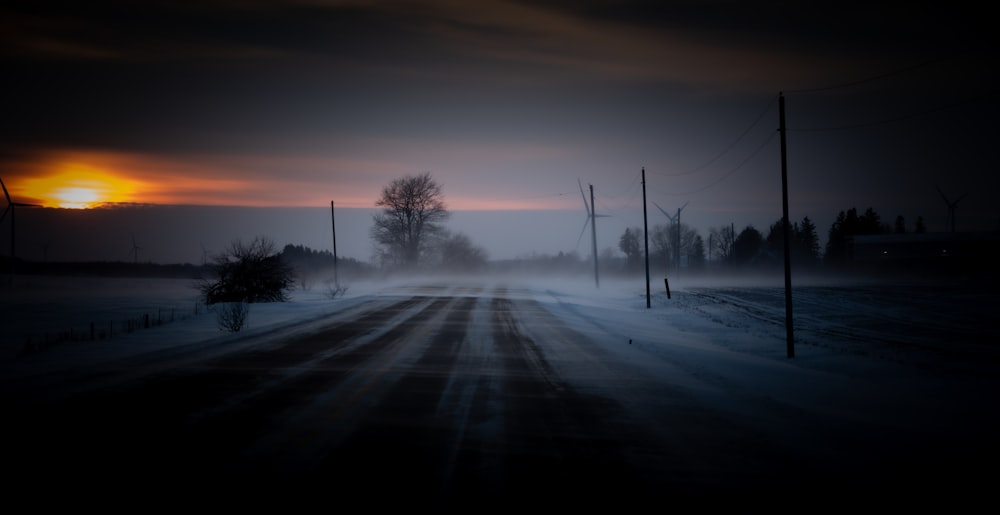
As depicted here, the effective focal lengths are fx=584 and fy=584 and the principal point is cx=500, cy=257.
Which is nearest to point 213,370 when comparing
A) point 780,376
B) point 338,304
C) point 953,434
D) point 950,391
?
point 780,376

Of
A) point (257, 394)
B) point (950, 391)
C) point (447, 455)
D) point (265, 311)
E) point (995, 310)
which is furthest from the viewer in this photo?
point (995, 310)

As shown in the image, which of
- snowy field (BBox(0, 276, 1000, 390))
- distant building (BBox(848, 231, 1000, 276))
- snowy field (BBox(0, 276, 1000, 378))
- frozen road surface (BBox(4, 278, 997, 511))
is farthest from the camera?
distant building (BBox(848, 231, 1000, 276))

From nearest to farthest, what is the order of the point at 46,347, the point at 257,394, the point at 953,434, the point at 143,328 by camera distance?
the point at 953,434 → the point at 257,394 → the point at 46,347 → the point at 143,328

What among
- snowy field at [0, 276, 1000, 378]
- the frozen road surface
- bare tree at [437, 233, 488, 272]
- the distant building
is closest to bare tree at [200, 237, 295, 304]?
snowy field at [0, 276, 1000, 378]

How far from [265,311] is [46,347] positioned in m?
11.5

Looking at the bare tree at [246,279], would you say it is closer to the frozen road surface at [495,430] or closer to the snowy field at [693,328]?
the snowy field at [693,328]

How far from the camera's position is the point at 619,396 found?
10281 millimetres

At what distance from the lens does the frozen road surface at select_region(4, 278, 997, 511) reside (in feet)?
19.1

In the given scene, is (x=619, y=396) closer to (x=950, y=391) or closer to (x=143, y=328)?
(x=950, y=391)

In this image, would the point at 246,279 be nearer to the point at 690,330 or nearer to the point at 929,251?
the point at 690,330

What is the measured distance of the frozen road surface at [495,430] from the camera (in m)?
5.82

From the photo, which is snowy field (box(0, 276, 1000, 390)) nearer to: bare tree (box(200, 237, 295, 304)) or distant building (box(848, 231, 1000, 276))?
bare tree (box(200, 237, 295, 304))

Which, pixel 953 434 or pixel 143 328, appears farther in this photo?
pixel 143 328

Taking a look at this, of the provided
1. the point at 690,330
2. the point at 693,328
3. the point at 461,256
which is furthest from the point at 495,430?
the point at 461,256
